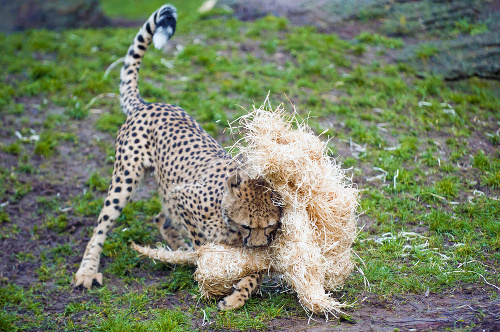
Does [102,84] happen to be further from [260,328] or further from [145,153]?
[260,328]

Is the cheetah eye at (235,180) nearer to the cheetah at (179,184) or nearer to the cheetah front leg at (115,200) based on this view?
the cheetah at (179,184)

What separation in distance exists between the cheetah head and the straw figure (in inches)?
2.9

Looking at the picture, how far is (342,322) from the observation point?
329cm

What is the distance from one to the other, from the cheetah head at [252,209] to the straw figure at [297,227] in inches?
2.9

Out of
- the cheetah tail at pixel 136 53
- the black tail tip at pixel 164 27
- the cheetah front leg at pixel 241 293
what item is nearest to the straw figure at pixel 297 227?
the cheetah front leg at pixel 241 293

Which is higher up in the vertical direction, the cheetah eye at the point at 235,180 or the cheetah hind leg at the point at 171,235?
the cheetah eye at the point at 235,180

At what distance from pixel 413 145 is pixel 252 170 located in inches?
123

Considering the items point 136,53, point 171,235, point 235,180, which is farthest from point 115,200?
point 136,53

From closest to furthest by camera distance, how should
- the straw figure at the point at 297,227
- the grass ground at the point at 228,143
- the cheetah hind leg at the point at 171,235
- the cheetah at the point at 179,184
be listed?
the straw figure at the point at 297,227, the cheetah at the point at 179,184, the grass ground at the point at 228,143, the cheetah hind leg at the point at 171,235

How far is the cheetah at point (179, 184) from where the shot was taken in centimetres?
352

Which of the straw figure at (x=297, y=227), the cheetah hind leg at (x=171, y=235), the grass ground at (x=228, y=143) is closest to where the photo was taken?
the straw figure at (x=297, y=227)

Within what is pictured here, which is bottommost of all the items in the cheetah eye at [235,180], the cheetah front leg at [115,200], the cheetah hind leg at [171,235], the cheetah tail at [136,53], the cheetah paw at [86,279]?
the cheetah paw at [86,279]

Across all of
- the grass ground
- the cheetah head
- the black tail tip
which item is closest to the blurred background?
the grass ground

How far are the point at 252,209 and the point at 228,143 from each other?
2.70 metres
